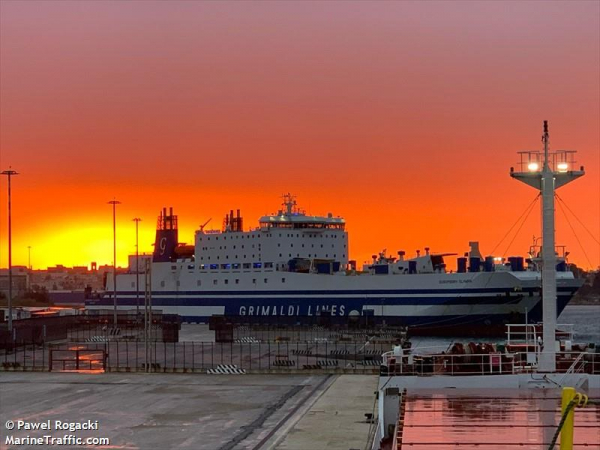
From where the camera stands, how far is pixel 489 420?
1505 cm

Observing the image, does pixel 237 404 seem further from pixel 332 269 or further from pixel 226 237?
pixel 226 237

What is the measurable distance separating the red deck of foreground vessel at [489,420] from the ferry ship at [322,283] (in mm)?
45635

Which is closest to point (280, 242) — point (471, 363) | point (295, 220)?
point (295, 220)

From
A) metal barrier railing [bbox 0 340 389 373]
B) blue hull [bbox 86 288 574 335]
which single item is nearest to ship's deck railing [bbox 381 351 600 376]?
metal barrier railing [bbox 0 340 389 373]

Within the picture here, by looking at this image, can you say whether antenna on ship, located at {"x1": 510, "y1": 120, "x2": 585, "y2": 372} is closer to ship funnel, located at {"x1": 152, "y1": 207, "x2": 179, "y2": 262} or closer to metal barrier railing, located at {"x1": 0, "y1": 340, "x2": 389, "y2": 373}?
metal barrier railing, located at {"x1": 0, "y1": 340, "x2": 389, "y2": 373}

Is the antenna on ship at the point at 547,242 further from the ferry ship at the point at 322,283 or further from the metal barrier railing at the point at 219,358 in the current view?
the ferry ship at the point at 322,283

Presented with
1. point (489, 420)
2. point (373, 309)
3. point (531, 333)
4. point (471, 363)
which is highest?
point (531, 333)

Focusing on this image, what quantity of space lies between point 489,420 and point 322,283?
63.7 m

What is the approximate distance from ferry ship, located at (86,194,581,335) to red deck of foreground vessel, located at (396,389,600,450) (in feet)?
150

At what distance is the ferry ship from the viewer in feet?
232

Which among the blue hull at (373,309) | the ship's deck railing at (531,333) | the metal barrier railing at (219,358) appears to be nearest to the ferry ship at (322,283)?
the blue hull at (373,309)

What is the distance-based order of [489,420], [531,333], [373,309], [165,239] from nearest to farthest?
[489,420] → [531,333] → [373,309] → [165,239]

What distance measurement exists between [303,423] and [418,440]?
33.1 ft

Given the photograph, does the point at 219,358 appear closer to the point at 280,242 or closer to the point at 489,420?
the point at 489,420
